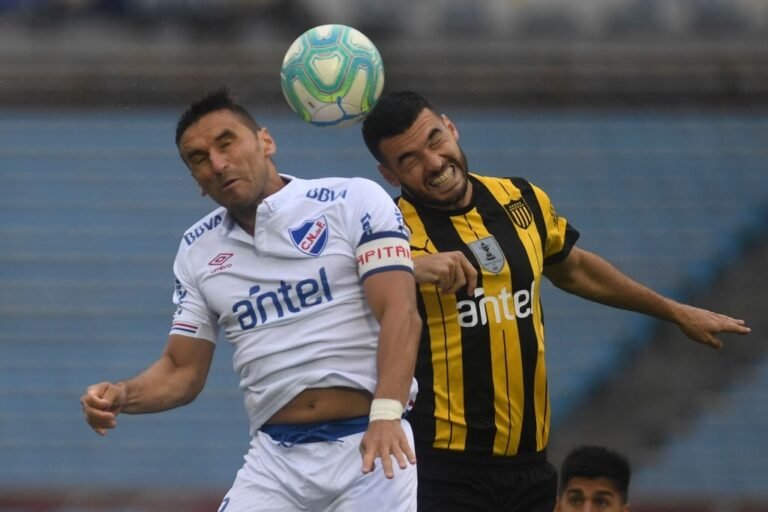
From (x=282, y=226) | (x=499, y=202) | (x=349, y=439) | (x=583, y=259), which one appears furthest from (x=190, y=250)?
(x=583, y=259)

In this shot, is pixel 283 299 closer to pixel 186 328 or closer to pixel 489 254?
pixel 186 328

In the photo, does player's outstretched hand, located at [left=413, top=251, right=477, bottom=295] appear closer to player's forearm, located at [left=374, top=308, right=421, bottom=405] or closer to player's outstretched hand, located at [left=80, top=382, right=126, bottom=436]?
player's forearm, located at [left=374, top=308, right=421, bottom=405]

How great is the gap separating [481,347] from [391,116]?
81cm

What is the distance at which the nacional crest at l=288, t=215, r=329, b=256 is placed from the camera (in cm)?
412

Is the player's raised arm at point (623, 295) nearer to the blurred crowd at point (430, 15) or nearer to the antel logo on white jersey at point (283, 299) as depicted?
the antel logo on white jersey at point (283, 299)

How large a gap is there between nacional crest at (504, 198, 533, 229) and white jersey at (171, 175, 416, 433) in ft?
2.54

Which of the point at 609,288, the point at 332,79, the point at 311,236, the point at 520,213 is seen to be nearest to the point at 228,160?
the point at 311,236

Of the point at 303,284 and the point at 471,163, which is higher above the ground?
the point at 471,163

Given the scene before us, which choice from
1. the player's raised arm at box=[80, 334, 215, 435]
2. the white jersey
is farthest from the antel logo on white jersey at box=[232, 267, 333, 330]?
the player's raised arm at box=[80, 334, 215, 435]

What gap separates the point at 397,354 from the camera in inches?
152

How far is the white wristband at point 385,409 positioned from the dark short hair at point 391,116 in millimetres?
1208

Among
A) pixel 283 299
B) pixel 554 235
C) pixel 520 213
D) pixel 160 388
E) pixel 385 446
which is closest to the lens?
pixel 385 446

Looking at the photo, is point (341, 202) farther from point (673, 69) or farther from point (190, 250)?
point (673, 69)

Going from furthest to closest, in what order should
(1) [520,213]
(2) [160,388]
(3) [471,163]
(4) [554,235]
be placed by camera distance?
(3) [471,163]
(4) [554,235]
(1) [520,213]
(2) [160,388]
